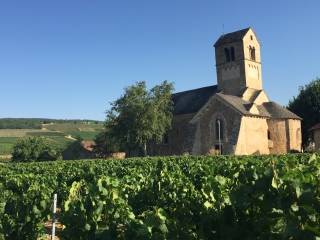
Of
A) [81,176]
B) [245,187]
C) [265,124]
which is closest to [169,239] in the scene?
[245,187]

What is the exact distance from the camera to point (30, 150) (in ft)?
159

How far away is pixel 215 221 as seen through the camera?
3.33 meters

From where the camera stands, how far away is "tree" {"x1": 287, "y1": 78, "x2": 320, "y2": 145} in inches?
1625

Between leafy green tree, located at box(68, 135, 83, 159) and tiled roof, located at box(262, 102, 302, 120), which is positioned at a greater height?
tiled roof, located at box(262, 102, 302, 120)

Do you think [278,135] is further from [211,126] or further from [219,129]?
[211,126]

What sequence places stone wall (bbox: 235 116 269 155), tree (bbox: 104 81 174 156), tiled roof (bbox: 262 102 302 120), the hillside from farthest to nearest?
the hillside, tree (bbox: 104 81 174 156), tiled roof (bbox: 262 102 302 120), stone wall (bbox: 235 116 269 155)

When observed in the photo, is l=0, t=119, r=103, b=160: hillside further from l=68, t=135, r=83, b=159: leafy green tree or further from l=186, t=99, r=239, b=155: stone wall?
l=186, t=99, r=239, b=155: stone wall

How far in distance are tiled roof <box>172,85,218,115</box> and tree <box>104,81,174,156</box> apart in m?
1.85

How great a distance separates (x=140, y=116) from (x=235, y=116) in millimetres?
12406

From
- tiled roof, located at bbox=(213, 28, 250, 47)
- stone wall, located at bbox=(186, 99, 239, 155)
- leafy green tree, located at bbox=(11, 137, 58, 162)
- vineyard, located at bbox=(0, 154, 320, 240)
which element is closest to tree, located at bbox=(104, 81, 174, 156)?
stone wall, located at bbox=(186, 99, 239, 155)

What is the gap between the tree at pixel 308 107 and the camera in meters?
41.3

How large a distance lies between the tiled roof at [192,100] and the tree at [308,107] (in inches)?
487

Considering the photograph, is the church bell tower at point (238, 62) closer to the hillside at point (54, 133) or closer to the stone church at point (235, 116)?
the stone church at point (235, 116)

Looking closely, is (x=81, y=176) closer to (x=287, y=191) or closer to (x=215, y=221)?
(x=215, y=221)
